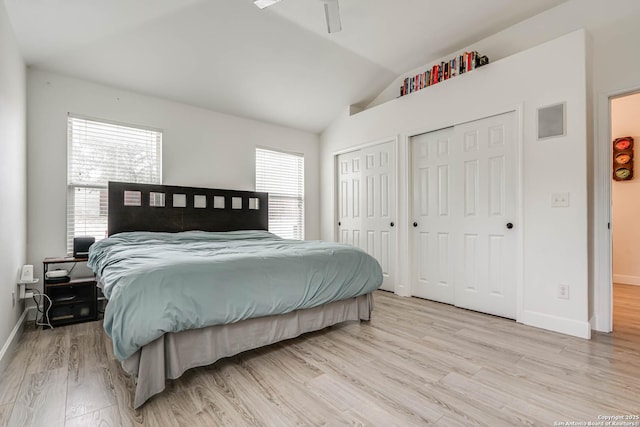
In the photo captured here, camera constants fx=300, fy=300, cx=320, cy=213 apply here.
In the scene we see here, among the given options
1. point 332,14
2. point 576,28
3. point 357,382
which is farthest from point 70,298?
point 576,28

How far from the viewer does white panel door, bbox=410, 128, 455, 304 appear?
3553mm

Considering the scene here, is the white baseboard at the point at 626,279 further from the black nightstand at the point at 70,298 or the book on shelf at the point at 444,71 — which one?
the black nightstand at the point at 70,298

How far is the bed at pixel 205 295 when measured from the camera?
1.57 meters

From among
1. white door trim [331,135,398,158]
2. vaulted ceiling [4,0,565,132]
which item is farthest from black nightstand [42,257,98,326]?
white door trim [331,135,398,158]

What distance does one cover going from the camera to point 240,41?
3172 millimetres

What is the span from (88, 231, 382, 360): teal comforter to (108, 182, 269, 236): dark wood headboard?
0.69 metres

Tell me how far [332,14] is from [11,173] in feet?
9.38

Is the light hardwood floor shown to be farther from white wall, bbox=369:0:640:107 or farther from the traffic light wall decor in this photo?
the traffic light wall decor

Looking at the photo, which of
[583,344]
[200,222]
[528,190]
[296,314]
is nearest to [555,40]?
[528,190]

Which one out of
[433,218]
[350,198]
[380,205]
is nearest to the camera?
[433,218]

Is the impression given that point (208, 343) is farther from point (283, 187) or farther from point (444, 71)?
point (444, 71)

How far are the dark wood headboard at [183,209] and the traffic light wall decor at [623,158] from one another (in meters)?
5.41

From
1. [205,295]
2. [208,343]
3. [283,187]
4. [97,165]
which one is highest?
[97,165]

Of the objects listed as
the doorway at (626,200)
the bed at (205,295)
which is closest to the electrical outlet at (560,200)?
the bed at (205,295)
